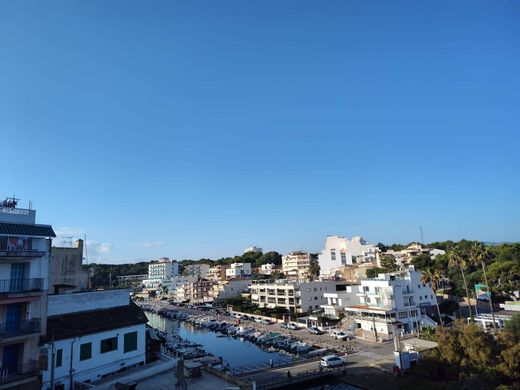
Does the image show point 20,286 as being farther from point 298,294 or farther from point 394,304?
point 298,294

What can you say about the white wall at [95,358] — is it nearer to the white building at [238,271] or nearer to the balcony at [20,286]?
the balcony at [20,286]

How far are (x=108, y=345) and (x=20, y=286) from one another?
819 centimetres

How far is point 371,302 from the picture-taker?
186 ft

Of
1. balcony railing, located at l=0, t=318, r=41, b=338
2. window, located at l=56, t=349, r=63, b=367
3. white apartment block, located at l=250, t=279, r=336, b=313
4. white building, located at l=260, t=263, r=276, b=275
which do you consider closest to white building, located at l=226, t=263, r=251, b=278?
white building, located at l=260, t=263, r=276, b=275

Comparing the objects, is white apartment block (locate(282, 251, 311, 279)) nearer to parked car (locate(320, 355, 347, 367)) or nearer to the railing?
parked car (locate(320, 355, 347, 367))

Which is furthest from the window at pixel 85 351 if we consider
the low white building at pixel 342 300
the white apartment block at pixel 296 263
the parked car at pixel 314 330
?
the white apartment block at pixel 296 263

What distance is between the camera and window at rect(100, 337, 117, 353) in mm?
27828

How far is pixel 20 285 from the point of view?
77.3ft

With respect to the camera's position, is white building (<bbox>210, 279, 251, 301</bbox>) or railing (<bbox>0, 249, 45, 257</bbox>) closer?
railing (<bbox>0, 249, 45, 257</bbox>)

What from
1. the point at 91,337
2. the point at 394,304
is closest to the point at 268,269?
the point at 394,304

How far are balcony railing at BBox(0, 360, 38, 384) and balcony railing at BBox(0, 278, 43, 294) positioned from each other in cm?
435

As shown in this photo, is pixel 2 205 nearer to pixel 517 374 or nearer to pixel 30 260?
pixel 30 260

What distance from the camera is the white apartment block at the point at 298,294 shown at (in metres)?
71.8

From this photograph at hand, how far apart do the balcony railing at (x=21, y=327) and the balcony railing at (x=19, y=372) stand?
1934 millimetres
